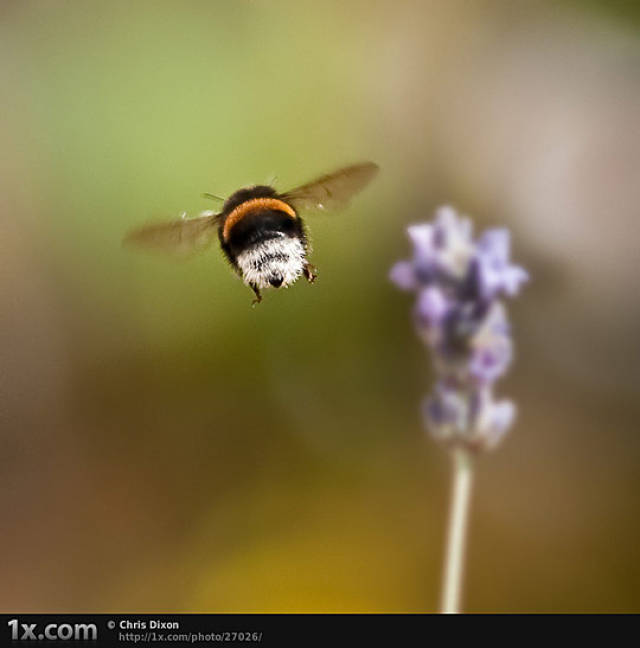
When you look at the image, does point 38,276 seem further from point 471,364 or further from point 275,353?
point 471,364

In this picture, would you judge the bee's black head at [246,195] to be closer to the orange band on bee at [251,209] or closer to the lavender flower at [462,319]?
the orange band on bee at [251,209]

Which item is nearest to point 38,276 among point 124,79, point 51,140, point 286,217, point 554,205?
point 51,140

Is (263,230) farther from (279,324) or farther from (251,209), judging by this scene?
(279,324)

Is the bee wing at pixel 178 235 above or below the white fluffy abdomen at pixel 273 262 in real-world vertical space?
above
